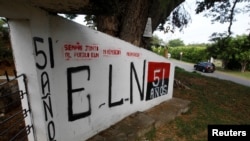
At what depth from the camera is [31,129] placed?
2818mm

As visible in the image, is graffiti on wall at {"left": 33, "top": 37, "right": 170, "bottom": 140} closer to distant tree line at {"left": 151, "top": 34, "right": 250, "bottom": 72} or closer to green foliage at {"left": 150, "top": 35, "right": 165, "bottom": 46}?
green foliage at {"left": 150, "top": 35, "right": 165, "bottom": 46}

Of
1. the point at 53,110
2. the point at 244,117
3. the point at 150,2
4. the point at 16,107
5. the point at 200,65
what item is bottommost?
the point at 200,65

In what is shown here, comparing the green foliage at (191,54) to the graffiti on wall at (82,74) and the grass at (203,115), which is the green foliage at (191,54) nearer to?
the grass at (203,115)

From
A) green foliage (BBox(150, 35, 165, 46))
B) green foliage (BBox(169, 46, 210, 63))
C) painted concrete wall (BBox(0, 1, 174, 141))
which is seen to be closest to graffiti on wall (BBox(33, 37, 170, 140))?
painted concrete wall (BBox(0, 1, 174, 141))

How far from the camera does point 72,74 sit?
3.12m

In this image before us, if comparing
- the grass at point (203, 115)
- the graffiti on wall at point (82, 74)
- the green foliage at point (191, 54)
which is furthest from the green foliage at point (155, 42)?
the green foliage at point (191, 54)

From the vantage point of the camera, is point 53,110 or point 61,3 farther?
point 53,110

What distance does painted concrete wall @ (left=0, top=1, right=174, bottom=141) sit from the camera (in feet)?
8.62

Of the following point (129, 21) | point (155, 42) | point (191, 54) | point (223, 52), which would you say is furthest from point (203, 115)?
point (191, 54)

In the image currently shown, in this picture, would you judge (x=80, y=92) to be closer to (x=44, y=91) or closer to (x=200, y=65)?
(x=44, y=91)

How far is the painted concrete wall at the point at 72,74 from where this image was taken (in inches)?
103

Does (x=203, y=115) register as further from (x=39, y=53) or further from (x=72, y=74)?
(x=39, y=53)

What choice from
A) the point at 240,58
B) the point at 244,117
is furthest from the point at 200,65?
the point at 244,117

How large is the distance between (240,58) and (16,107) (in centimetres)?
3356
